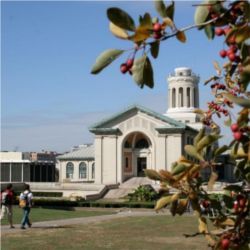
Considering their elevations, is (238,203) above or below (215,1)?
below

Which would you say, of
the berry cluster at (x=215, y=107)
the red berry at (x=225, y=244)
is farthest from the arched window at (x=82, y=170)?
the red berry at (x=225, y=244)

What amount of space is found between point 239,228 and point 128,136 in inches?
2020

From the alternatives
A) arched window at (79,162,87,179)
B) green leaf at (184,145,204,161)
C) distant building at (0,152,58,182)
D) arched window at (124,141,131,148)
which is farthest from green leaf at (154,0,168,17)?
distant building at (0,152,58,182)

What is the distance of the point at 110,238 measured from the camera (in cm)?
1536

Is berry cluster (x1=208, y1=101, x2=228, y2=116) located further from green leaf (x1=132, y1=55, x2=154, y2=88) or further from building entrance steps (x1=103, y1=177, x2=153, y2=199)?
building entrance steps (x1=103, y1=177, x2=153, y2=199)

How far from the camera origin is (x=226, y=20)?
236 cm

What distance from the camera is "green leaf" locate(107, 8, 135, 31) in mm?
2062

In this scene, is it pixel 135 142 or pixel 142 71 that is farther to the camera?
pixel 135 142

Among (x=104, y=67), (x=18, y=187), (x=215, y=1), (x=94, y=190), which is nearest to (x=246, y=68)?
(x=215, y=1)

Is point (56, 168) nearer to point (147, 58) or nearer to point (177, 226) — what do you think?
point (177, 226)

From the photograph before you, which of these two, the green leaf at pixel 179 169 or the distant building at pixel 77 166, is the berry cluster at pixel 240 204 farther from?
the distant building at pixel 77 166

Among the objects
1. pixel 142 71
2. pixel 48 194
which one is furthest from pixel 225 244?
pixel 48 194

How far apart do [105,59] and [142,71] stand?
19cm

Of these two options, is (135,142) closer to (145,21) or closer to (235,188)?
(235,188)
